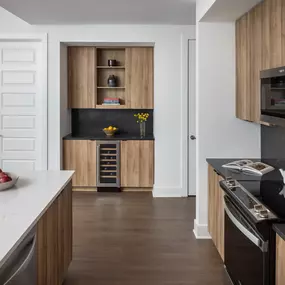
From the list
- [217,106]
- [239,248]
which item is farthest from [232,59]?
[239,248]

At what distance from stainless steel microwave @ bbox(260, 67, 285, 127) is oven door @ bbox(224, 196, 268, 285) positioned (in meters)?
0.65

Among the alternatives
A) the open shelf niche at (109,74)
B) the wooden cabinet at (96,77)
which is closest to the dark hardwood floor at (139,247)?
the wooden cabinet at (96,77)

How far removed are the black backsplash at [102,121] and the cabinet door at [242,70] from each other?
10.5ft

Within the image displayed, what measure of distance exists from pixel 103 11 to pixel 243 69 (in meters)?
2.19

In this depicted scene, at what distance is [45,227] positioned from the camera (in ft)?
8.40

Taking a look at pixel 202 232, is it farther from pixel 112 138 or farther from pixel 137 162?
pixel 112 138

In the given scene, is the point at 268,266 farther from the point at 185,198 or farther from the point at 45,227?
the point at 185,198

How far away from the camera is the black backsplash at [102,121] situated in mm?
7367

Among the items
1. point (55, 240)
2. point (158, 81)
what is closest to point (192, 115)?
point (158, 81)

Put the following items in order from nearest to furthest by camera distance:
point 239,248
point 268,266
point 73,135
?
point 268,266, point 239,248, point 73,135

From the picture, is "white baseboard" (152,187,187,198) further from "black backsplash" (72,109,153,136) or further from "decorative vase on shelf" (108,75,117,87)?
"decorative vase on shelf" (108,75,117,87)

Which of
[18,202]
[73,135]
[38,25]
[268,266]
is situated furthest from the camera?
[73,135]

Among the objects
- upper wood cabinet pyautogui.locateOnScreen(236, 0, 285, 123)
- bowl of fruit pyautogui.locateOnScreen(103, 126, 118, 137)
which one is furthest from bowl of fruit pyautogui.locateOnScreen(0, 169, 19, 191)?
bowl of fruit pyautogui.locateOnScreen(103, 126, 118, 137)

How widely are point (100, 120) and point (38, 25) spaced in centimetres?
184
